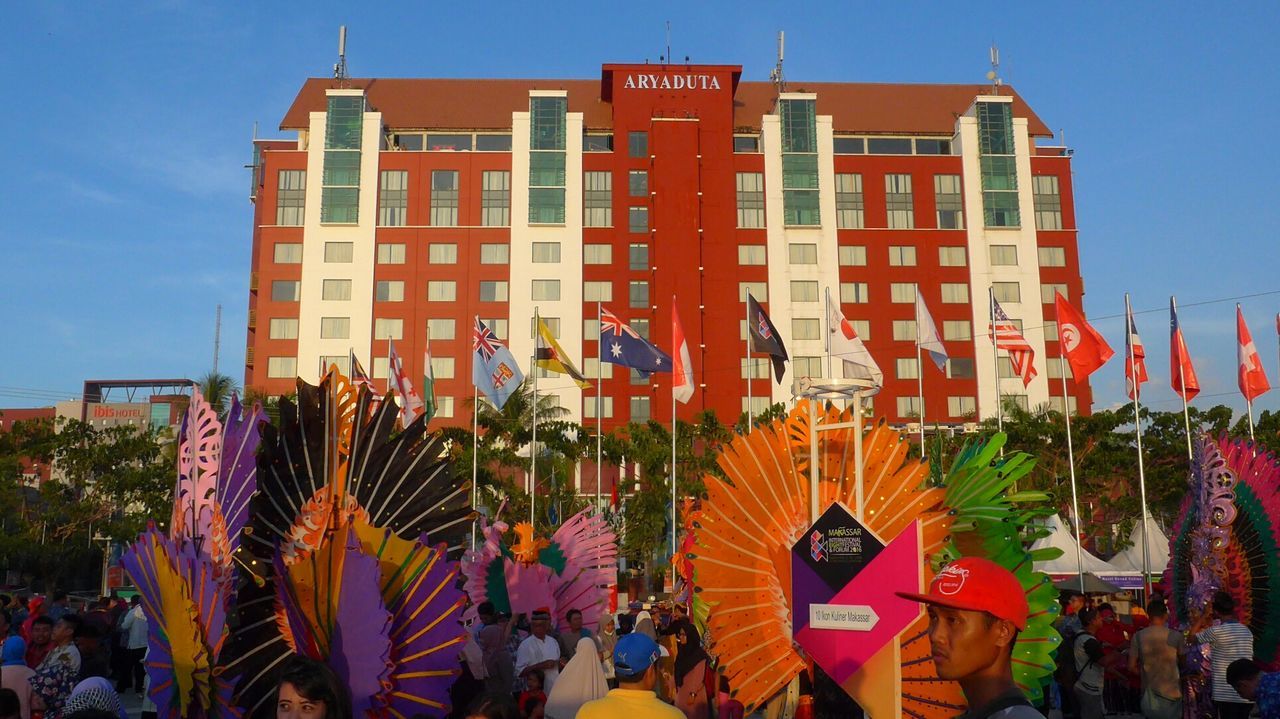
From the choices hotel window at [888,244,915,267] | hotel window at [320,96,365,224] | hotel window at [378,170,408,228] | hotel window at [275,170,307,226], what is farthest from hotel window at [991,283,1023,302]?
hotel window at [275,170,307,226]

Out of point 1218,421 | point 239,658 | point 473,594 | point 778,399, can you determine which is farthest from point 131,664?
point 778,399

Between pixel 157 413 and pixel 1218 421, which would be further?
pixel 157 413

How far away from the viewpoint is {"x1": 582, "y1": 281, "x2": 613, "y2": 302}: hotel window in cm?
6925

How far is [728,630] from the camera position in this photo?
31.6 ft

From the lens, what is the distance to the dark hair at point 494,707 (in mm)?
5141

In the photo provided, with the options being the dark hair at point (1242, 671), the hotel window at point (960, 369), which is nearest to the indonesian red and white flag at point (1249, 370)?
the dark hair at point (1242, 671)

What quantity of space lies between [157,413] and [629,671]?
95.6 m

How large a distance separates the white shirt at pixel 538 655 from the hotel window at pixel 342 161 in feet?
201

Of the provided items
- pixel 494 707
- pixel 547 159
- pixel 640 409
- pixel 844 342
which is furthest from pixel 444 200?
pixel 494 707

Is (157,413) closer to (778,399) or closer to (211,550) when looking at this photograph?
(778,399)

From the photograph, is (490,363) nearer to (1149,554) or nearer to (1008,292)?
(1149,554)

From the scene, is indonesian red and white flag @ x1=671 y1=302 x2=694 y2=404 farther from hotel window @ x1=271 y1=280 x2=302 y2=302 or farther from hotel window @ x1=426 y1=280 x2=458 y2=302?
hotel window @ x1=271 y1=280 x2=302 y2=302

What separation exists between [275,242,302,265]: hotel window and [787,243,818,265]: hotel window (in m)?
31.1

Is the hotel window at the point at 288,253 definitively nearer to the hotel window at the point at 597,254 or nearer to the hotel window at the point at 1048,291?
the hotel window at the point at 597,254
